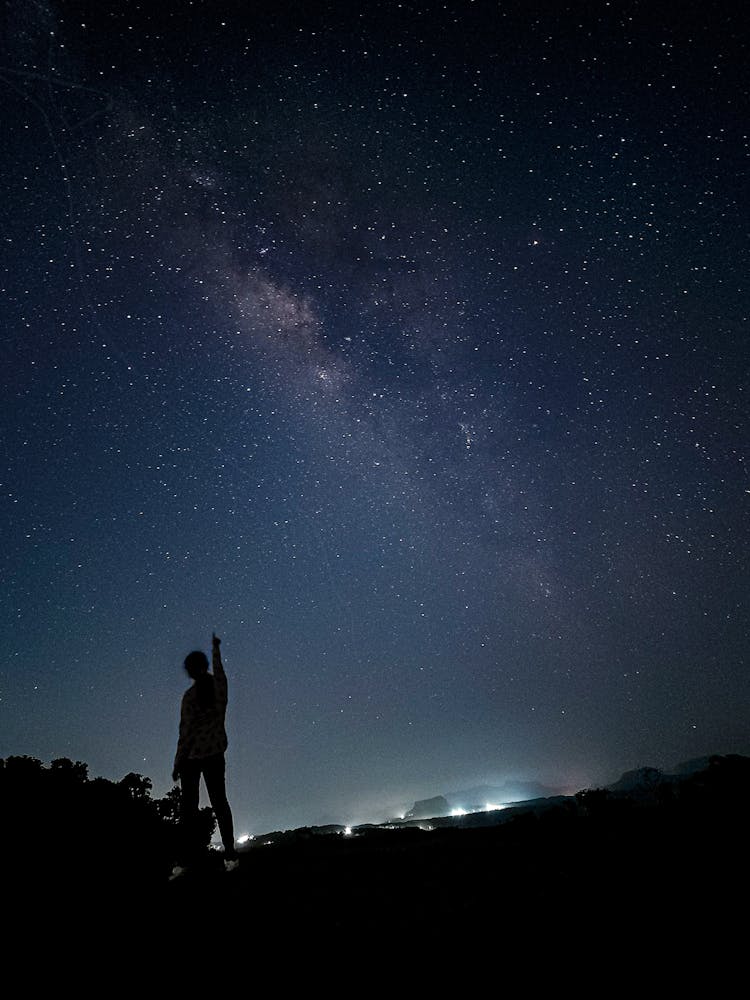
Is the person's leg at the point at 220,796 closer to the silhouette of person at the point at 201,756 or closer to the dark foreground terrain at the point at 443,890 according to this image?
the silhouette of person at the point at 201,756

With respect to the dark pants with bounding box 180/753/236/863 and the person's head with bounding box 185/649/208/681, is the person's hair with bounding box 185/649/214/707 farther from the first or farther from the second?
the dark pants with bounding box 180/753/236/863

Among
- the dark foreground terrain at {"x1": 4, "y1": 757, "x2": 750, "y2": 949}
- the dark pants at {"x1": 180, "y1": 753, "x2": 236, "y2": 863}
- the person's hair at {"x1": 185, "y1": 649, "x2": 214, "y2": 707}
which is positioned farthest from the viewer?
the person's hair at {"x1": 185, "y1": 649, "x2": 214, "y2": 707}

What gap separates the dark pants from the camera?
530 centimetres

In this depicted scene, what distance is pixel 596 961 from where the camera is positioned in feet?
7.16

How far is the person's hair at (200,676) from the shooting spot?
5.63 meters

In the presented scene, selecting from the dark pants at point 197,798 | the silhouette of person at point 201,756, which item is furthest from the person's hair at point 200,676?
the dark pants at point 197,798

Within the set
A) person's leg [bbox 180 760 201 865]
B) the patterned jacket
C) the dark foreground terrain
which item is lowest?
the dark foreground terrain

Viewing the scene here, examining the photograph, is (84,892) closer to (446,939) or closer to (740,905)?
(446,939)

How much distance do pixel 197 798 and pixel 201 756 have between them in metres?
0.58

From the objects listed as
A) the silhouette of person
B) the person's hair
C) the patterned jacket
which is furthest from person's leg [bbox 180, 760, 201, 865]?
the person's hair

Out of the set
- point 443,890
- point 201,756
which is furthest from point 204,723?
point 443,890

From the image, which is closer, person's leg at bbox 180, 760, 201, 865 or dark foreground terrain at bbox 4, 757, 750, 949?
dark foreground terrain at bbox 4, 757, 750, 949

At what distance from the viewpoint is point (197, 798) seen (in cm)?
554

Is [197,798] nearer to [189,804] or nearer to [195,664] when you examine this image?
[189,804]
